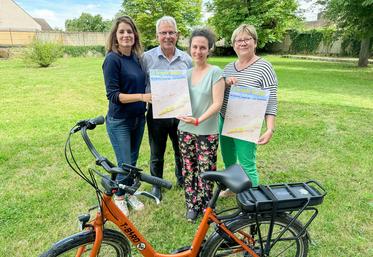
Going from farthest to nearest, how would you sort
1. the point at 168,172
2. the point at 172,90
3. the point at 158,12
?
1. the point at 158,12
2. the point at 168,172
3. the point at 172,90

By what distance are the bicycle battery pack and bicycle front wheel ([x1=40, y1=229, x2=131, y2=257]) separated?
0.85m

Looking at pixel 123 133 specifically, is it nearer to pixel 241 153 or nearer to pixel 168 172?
pixel 241 153

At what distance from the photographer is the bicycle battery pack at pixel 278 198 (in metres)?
1.92

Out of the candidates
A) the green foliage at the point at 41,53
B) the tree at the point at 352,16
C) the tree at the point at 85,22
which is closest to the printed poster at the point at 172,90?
the tree at the point at 352,16

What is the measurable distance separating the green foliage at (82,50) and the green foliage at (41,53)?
10332 mm

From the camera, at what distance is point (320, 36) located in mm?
29688

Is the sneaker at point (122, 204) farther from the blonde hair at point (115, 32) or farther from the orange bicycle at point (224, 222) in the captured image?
the blonde hair at point (115, 32)

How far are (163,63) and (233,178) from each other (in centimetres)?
150

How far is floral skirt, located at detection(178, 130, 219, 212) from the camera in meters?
2.73

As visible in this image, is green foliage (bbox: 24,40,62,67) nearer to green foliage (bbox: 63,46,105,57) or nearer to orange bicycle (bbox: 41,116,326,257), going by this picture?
green foliage (bbox: 63,46,105,57)

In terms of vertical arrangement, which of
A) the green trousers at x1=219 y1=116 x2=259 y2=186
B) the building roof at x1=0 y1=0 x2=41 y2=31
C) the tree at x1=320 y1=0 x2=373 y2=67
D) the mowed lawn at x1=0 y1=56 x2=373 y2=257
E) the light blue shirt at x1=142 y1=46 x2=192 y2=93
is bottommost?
the mowed lawn at x1=0 y1=56 x2=373 y2=257

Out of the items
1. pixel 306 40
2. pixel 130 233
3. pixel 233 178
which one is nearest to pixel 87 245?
pixel 130 233

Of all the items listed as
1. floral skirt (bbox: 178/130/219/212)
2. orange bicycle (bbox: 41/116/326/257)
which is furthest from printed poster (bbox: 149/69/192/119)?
orange bicycle (bbox: 41/116/326/257)

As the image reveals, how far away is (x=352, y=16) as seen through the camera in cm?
1477
